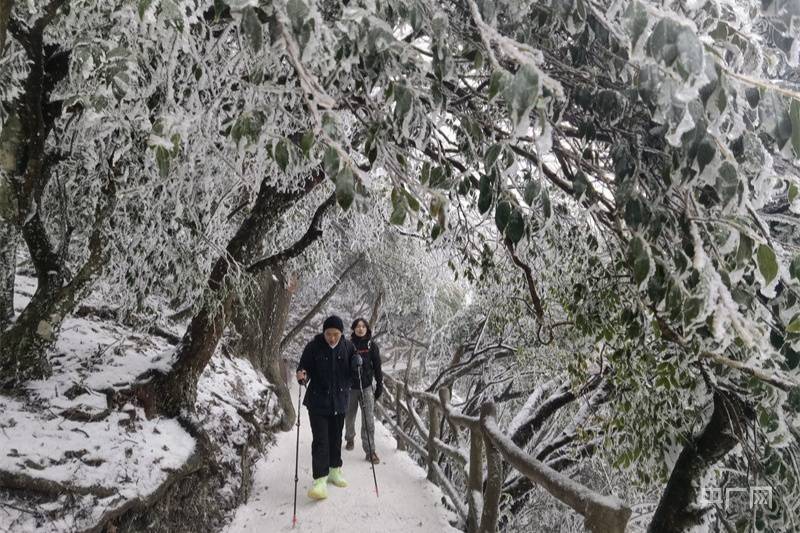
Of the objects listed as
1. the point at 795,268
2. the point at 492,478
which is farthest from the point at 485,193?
the point at 492,478

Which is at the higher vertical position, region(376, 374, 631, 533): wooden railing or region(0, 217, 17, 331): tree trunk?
region(0, 217, 17, 331): tree trunk

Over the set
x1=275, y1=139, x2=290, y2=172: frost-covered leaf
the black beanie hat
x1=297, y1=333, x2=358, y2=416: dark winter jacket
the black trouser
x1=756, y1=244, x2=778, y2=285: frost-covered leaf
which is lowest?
the black trouser

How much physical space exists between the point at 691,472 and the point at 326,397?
334cm

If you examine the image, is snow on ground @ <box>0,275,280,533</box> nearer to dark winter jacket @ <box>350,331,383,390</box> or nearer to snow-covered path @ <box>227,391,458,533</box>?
snow-covered path @ <box>227,391,458,533</box>

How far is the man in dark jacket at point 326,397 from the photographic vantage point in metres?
5.05

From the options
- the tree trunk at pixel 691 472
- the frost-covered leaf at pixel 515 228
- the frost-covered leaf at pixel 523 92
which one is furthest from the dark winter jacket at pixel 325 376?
the frost-covered leaf at pixel 523 92

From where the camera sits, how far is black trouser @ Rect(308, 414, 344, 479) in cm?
503

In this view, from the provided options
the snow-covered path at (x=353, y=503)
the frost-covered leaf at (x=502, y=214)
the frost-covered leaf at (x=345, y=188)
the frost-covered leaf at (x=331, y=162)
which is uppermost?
the frost-covered leaf at (x=331, y=162)

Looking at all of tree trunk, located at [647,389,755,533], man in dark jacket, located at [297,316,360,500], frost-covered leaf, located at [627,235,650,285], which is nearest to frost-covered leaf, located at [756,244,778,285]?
frost-covered leaf, located at [627,235,650,285]

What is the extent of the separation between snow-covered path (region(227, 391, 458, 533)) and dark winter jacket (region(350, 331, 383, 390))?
105 centimetres

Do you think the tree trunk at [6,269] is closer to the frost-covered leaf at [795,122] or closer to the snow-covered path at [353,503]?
the snow-covered path at [353,503]

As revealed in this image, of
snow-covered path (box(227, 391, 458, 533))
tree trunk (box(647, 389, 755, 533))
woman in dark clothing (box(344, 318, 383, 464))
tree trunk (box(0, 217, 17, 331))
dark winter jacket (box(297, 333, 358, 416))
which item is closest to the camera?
tree trunk (box(647, 389, 755, 533))

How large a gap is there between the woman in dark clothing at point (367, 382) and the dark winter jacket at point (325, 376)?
78 cm

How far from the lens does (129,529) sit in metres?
3.79
